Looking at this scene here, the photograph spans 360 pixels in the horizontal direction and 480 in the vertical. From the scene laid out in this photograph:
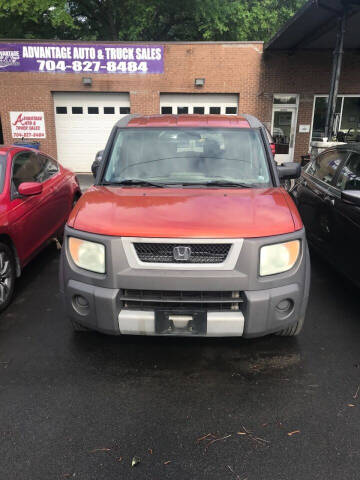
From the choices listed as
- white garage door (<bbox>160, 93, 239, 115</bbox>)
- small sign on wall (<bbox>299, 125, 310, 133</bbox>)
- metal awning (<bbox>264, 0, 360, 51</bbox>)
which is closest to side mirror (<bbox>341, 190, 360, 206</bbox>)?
metal awning (<bbox>264, 0, 360, 51</bbox>)

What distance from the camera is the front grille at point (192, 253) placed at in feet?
9.06

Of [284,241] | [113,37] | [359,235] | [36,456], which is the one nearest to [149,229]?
[284,241]

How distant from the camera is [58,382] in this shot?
296cm

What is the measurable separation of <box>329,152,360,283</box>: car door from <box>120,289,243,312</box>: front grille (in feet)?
5.71

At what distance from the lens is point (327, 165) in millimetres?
5180

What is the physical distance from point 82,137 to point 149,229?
14263 millimetres

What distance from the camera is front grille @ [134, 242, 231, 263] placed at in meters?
2.76

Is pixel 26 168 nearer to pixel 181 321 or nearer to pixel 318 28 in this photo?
pixel 181 321

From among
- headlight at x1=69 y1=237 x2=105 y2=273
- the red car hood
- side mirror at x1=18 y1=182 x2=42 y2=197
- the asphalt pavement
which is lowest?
the asphalt pavement

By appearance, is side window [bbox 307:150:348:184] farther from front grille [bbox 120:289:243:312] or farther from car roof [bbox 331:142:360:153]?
front grille [bbox 120:289:243:312]

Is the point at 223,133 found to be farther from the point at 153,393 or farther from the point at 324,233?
the point at 153,393

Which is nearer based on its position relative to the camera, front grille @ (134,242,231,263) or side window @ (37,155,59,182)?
front grille @ (134,242,231,263)

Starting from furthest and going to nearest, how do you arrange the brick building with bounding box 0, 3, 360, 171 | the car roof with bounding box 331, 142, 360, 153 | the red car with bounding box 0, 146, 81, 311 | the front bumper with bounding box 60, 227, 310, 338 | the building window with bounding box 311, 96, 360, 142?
the building window with bounding box 311, 96, 360, 142
the brick building with bounding box 0, 3, 360, 171
the car roof with bounding box 331, 142, 360, 153
the red car with bounding box 0, 146, 81, 311
the front bumper with bounding box 60, 227, 310, 338

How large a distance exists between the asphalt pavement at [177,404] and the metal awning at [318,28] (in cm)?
974
